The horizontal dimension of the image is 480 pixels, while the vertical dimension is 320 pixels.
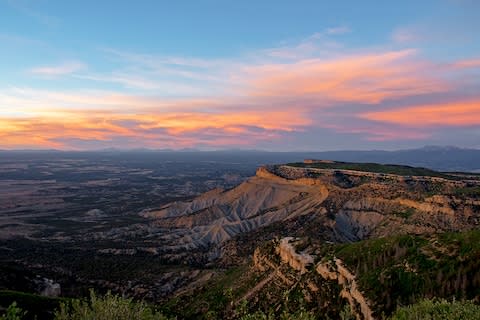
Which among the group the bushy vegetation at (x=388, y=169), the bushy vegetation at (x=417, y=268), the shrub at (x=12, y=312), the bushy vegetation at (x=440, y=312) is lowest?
the bushy vegetation at (x=417, y=268)

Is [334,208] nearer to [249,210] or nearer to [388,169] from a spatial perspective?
[388,169]

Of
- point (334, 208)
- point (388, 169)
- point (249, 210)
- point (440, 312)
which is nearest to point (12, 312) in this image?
point (440, 312)

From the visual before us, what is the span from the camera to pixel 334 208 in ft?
430

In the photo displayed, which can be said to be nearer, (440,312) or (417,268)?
(440,312)

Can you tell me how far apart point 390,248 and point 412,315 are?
30.1 metres

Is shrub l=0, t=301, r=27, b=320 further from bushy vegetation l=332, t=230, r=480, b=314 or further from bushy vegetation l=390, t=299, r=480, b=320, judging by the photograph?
bushy vegetation l=332, t=230, r=480, b=314

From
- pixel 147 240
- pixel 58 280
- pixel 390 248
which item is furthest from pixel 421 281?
pixel 147 240

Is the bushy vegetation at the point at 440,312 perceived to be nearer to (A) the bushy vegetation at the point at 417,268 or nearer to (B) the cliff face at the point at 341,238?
(B) the cliff face at the point at 341,238

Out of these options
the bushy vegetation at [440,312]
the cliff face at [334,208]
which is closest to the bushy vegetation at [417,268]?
the bushy vegetation at [440,312]

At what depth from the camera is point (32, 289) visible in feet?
265

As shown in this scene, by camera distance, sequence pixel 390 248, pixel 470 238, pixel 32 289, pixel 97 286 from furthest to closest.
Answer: pixel 97 286 < pixel 32 289 < pixel 390 248 < pixel 470 238

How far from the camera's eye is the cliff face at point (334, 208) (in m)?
107

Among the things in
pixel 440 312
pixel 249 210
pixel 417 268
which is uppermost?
pixel 440 312

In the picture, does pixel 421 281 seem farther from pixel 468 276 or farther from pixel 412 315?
pixel 412 315
